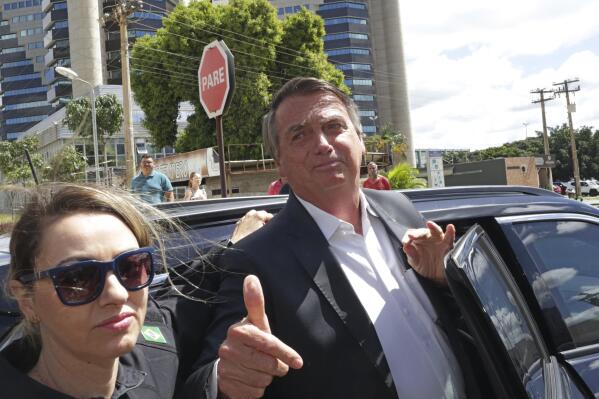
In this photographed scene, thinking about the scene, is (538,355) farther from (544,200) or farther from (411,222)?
(544,200)

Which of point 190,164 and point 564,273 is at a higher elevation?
point 190,164

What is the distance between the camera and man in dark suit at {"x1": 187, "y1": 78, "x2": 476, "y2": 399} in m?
1.56

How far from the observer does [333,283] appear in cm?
168

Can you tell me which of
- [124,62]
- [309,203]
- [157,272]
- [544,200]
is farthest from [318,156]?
[124,62]

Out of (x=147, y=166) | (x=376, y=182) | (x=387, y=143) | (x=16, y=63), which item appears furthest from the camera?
(x=16, y=63)

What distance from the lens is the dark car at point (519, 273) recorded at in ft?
4.80

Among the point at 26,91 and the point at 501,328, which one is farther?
the point at 26,91

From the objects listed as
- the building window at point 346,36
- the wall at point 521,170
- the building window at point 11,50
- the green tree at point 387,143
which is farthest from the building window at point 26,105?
the wall at point 521,170

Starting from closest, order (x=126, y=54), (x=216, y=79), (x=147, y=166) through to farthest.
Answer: (x=147, y=166), (x=216, y=79), (x=126, y=54)

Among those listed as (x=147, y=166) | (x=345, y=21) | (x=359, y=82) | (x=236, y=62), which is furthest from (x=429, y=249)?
(x=345, y=21)

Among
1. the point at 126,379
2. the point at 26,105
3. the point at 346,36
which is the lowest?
the point at 126,379

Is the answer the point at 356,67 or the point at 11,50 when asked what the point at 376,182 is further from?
the point at 11,50

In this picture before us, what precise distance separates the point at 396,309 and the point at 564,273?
3.48ft

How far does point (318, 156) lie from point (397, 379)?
81 cm
